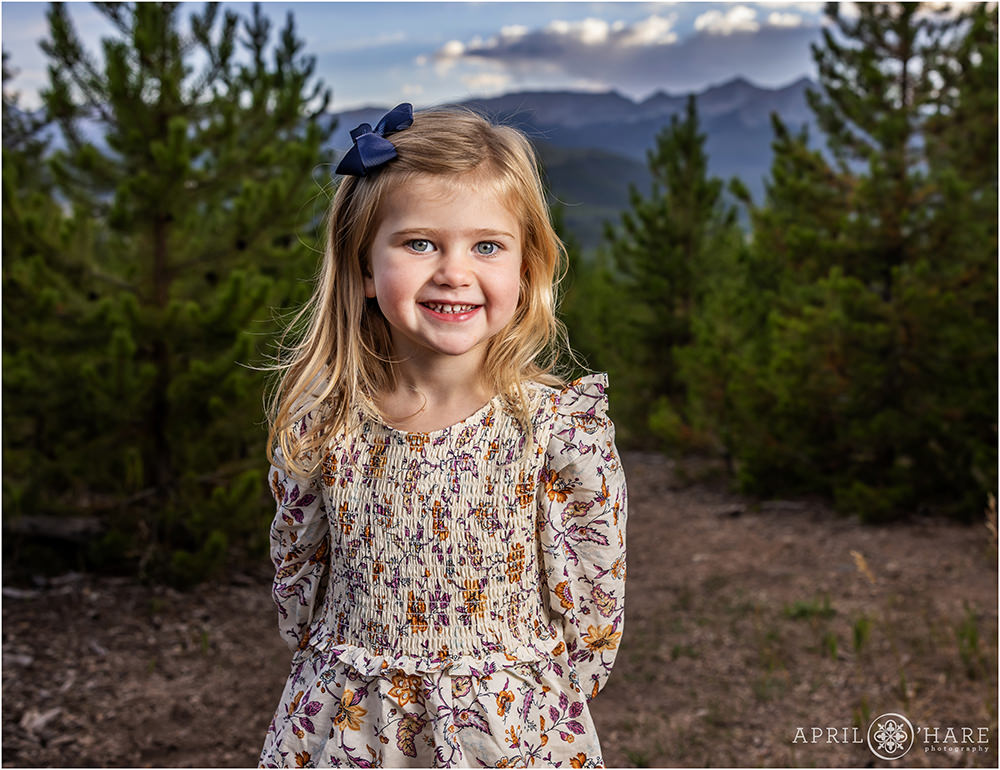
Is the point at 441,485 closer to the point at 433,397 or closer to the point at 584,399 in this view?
the point at 433,397

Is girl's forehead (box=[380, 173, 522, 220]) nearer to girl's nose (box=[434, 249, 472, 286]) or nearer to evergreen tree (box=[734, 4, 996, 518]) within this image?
girl's nose (box=[434, 249, 472, 286])

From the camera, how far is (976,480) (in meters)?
6.18

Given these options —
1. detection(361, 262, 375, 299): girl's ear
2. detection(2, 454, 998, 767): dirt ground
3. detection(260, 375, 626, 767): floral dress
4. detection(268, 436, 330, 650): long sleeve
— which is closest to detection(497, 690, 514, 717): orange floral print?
detection(260, 375, 626, 767): floral dress

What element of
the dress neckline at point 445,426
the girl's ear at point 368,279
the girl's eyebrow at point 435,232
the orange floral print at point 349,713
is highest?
the girl's eyebrow at point 435,232

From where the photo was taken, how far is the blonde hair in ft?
5.53

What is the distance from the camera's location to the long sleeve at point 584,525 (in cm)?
174

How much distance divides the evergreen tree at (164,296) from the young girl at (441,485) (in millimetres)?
2911

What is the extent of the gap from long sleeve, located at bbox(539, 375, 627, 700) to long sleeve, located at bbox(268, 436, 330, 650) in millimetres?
461

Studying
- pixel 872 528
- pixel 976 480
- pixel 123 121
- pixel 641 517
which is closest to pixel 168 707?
pixel 123 121

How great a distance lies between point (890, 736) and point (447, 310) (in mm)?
2926

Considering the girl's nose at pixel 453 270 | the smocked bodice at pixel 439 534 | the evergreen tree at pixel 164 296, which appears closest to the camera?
the girl's nose at pixel 453 270

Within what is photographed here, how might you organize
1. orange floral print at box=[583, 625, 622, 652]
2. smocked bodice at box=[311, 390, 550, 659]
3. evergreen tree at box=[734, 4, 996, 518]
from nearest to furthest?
smocked bodice at box=[311, 390, 550, 659] → orange floral print at box=[583, 625, 622, 652] → evergreen tree at box=[734, 4, 996, 518]

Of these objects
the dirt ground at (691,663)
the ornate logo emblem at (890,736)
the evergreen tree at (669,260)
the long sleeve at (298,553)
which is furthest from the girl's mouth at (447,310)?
the evergreen tree at (669,260)

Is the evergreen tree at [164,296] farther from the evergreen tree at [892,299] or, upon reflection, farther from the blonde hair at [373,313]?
the evergreen tree at [892,299]
